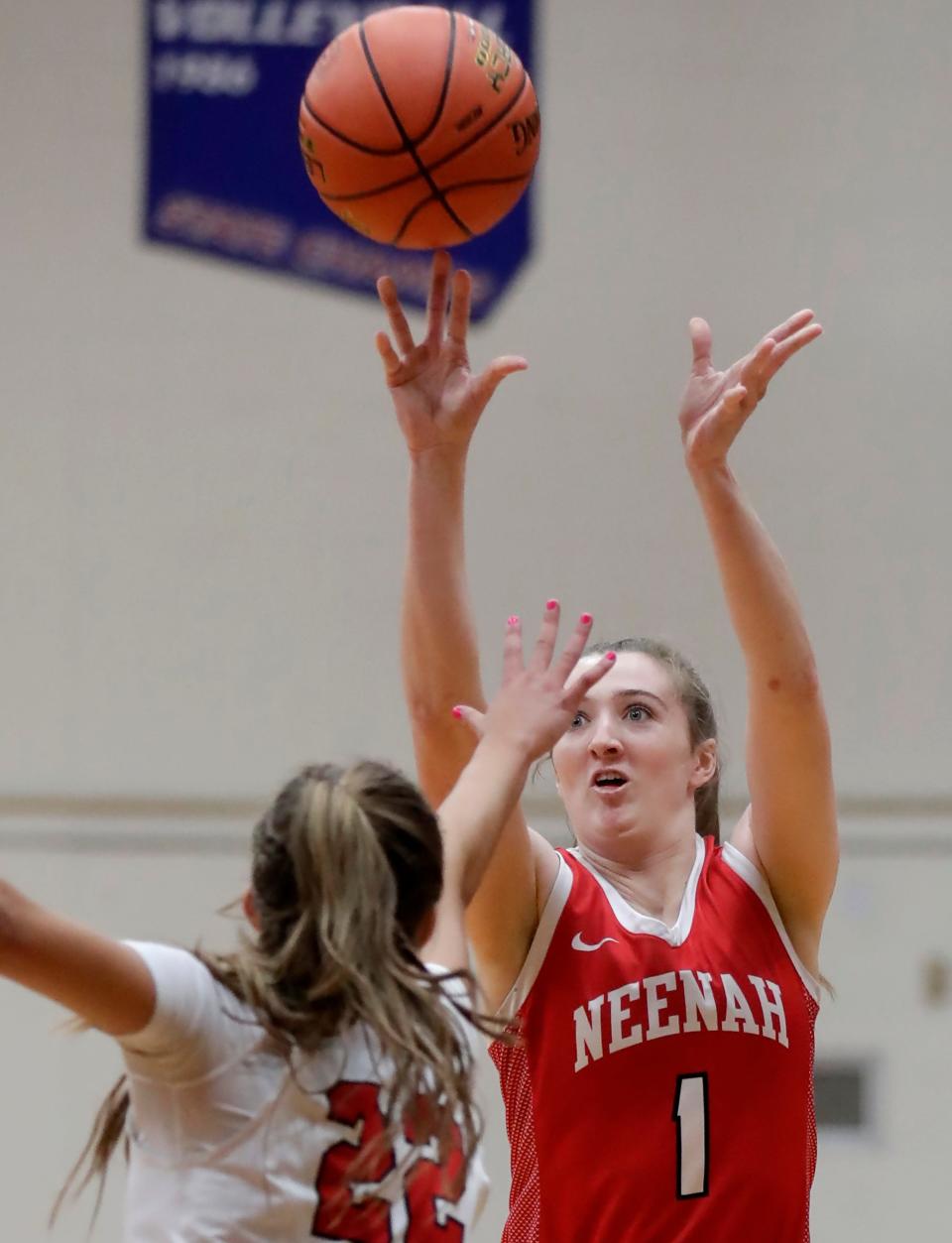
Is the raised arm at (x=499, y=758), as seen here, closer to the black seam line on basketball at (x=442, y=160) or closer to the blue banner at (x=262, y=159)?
the black seam line on basketball at (x=442, y=160)

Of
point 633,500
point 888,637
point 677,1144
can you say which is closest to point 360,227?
point 677,1144

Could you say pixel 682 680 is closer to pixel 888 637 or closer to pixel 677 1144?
pixel 677 1144

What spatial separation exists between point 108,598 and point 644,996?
340cm

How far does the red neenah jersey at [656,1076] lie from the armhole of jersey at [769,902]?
0.04ft

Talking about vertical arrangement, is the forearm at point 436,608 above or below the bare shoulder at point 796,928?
above

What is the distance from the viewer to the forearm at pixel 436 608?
2531 mm

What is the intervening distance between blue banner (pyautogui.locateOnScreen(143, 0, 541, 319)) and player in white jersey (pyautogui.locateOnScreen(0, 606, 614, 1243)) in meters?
3.91

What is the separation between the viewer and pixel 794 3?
5629mm

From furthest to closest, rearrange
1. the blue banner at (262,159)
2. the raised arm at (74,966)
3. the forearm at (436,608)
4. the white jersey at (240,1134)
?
the blue banner at (262,159)
the forearm at (436,608)
the white jersey at (240,1134)
the raised arm at (74,966)

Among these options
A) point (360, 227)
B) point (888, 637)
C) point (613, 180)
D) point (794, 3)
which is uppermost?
point (794, 3)

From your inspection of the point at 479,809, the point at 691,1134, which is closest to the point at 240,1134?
the point at 479,809

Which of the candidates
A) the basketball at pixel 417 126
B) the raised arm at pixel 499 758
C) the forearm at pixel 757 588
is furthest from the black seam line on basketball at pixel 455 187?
the raised arm at pixel 499 758

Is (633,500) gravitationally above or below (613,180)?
below

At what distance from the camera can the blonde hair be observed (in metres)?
1.81
